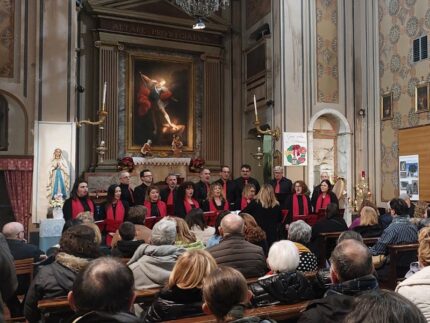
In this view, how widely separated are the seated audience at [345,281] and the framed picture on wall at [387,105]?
8.80 m

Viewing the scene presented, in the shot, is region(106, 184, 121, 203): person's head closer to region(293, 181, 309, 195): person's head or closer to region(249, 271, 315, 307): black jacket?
region(293, 181, 309, 195): person's head

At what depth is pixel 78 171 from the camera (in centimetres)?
1214

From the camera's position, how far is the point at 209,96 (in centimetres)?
1373

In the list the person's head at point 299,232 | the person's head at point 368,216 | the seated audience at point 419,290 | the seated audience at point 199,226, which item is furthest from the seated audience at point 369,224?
the seated audience at point 419,290

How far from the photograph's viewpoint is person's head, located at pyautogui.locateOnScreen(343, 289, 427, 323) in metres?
1.22

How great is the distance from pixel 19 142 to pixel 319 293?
752 centimetres

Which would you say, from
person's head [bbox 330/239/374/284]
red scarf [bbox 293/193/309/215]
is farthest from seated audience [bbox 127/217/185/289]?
red scarf [bbox 293/193/309/215]

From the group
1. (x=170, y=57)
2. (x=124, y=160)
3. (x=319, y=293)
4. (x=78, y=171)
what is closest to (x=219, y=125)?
(x=170, y=57)

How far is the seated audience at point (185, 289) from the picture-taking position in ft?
8.73

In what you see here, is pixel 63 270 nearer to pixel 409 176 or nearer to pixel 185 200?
pixel 185 200

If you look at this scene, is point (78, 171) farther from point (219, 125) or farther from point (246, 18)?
point (246, 18)

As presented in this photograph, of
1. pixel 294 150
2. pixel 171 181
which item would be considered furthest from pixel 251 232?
pixel 294 150

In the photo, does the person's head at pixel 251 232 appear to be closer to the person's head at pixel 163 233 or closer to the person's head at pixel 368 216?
the person's head at pixel 163 233

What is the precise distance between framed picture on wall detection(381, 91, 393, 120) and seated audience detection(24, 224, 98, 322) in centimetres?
898
